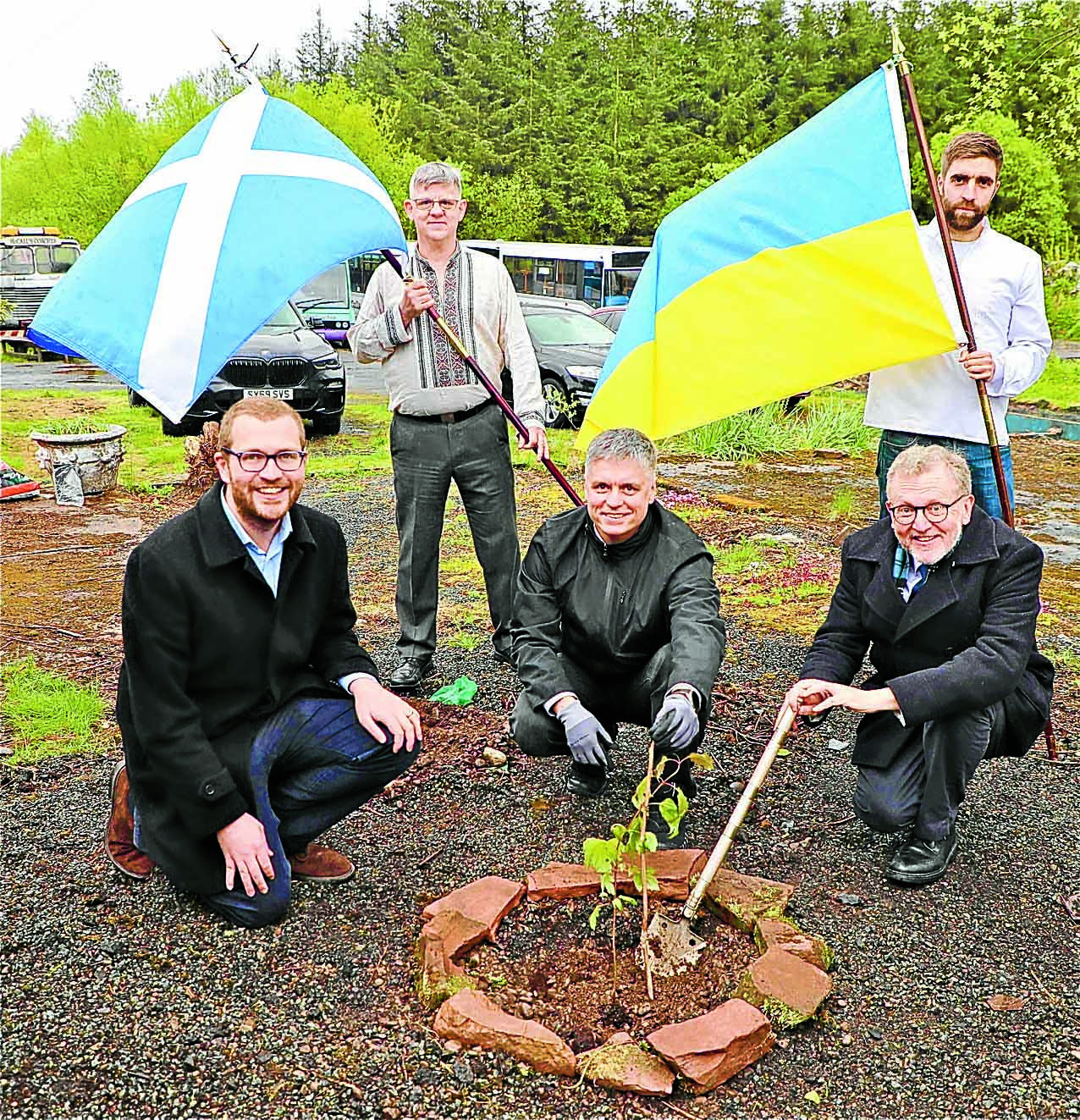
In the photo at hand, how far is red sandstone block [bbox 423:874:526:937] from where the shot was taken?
2.91 metres

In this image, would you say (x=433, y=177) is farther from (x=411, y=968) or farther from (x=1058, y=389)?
(x=1058, y=389)

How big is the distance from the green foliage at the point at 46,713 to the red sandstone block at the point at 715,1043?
2.75 m

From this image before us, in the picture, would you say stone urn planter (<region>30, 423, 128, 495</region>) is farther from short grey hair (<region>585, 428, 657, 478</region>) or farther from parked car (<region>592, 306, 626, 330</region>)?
parked car (<region>592, 306, 626, 330</region>)

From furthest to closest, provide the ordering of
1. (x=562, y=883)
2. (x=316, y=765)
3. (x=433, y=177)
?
1. (x=433, y=177)
2. (x=316, y=765)
3. (x=562, y=883)

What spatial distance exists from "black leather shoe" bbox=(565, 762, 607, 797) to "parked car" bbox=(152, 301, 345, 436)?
943 cm

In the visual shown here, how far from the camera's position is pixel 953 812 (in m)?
3.28

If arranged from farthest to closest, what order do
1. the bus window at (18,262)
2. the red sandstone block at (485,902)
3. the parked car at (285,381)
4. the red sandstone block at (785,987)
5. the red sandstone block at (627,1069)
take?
the bus window at (18,262) → the parked car at (285,381) → the red sandstone block at (485,902) → the red sandstone block at (785,987) → the red sandstone block at (627,1069)

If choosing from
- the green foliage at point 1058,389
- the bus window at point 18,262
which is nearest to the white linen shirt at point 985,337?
the green foliage at point 1058,389

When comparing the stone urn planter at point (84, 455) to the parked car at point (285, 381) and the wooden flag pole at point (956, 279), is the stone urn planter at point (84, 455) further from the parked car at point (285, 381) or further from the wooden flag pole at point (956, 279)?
the wooden flag pole at point (956, 279)

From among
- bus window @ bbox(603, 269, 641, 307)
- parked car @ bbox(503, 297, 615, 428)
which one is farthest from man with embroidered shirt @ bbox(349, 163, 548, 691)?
bus window @ bbox(603, 269, 641, 307)

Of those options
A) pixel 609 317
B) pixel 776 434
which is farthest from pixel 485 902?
pixel 609 317

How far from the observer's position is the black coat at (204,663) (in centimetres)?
287

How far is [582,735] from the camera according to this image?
3.15 meters

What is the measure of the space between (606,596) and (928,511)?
1013 millimetres
